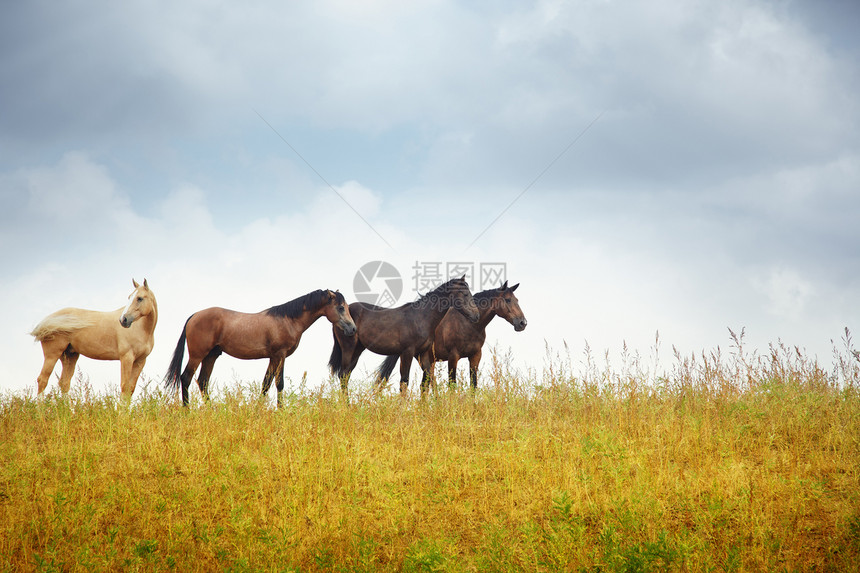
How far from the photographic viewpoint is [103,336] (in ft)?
43.7

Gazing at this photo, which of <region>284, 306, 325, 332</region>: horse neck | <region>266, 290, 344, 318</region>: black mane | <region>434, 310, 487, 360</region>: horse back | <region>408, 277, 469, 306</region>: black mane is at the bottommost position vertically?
<region>434, 310, 487, 360</region>: horse back

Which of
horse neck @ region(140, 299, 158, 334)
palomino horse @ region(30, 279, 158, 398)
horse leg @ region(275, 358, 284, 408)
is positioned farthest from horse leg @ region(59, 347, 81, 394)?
horse leg @ region(275, 358, 284, 408)

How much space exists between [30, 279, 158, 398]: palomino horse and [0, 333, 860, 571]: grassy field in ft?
7.08

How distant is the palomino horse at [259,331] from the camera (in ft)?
42.2

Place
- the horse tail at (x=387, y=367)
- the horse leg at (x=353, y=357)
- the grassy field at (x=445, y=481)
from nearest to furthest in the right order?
the grassy field at (x=445, y=481), the horse leg at (x=353, y=357), the horse tail at (x=387, y=367)

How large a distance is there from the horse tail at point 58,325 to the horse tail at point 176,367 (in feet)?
6.32

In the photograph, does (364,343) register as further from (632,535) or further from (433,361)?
(632,535)

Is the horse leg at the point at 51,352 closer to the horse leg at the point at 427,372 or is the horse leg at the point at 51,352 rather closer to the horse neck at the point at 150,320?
the horse neck at the point at 150,320

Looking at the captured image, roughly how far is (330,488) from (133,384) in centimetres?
746

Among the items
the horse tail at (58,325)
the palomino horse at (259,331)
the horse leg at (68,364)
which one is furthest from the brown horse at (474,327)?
the horse leg at (68,364)

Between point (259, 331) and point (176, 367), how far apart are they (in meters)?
2.03

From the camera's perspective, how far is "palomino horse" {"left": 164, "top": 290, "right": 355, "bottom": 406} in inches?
506

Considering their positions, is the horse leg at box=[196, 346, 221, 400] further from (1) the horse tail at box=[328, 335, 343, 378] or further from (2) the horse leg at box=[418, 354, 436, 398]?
(2) the horse leg at box=[418, 354, 436, 398]

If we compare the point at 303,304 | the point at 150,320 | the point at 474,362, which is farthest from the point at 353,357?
the point at 150,320
